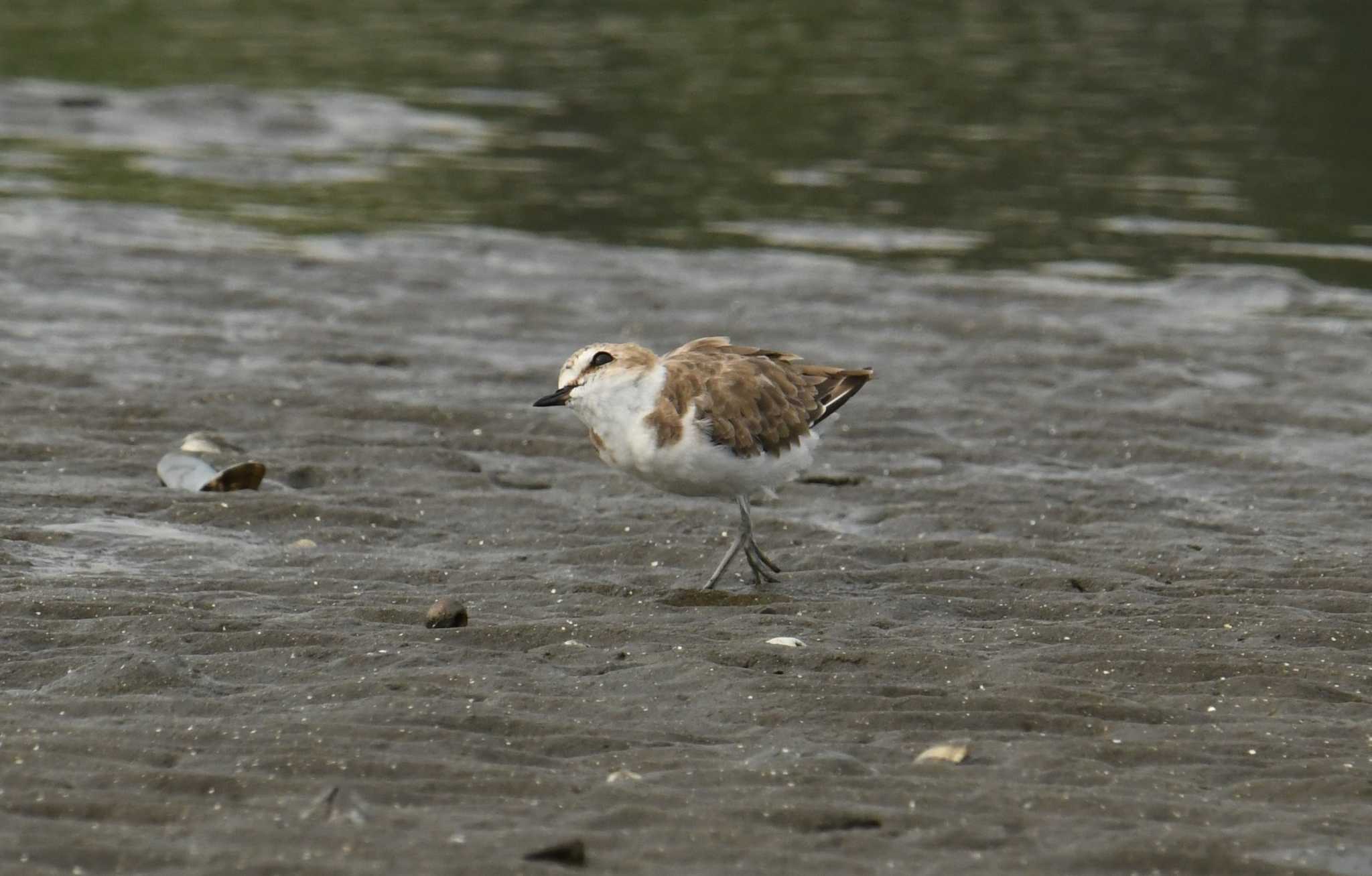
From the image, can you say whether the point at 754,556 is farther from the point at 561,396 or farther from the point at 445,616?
the point at 445,616

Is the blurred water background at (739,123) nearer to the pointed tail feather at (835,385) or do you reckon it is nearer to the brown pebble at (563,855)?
the pointed tail feather at (835,385)

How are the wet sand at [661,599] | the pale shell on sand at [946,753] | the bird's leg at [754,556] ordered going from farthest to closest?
the bird's leg at [754,556]
the pale shell on sand at [946,753]
the wet sand at [661,599]

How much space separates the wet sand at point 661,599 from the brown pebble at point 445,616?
0.05 m

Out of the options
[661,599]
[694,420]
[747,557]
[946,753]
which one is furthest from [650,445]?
[946,753]

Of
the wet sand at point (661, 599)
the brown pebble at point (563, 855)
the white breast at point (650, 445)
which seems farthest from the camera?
the white breast at point (650, 445)

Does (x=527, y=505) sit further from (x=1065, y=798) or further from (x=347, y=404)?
(x=1065, y=798)

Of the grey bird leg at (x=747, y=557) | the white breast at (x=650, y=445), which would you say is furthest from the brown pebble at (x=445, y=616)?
the grey bird leg at (x=747, y=557)

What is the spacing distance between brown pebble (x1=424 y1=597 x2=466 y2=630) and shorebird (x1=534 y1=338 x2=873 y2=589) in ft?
3.17

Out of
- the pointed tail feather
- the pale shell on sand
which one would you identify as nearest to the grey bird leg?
the pointed tail feather

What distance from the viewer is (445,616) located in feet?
26.0

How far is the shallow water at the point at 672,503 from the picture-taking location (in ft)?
20.0

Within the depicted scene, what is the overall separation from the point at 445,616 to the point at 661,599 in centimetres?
115

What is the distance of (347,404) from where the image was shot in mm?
12250

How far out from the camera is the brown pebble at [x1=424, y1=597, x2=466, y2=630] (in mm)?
7930
